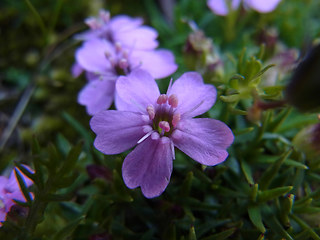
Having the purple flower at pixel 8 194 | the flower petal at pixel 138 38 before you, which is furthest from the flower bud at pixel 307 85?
the purple flower at pixel 8 194

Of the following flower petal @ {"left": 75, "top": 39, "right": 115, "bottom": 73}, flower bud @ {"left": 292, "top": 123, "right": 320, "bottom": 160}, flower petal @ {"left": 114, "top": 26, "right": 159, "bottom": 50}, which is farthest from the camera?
flower petal @ {"left": 114, "top": 26, "right": 159, "bottom": 50}

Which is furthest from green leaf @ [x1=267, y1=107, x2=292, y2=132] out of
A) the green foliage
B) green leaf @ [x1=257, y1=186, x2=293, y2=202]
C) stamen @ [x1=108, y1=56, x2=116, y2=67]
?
stamen @ [x1=108, y1=56, x2=116, y2=67]

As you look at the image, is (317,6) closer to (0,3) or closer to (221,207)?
(221,207)

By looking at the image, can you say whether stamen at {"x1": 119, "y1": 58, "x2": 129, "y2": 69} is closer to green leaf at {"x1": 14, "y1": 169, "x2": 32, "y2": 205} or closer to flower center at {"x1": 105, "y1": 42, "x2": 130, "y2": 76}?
flower center at {"x1": 105, "y1": 42, "x2": 130, "y2": 76}

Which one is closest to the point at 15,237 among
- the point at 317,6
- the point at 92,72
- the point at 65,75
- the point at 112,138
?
the point at 112,138

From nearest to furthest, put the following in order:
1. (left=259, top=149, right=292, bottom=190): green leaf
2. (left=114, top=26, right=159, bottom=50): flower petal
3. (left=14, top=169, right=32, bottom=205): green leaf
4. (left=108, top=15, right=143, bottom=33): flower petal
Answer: (left=14, top=169, right=32, bottom=205): green leaf → (left=259, top=149, right=292, bottom=190): green leaf → (left=114, top=26, right=159, bottom=50): flower petal → (left=108, top=15, right=143, bottom=33): flower petal

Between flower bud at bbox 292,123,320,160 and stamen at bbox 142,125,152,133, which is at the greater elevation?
stamen at bbox 142,125,152,133
